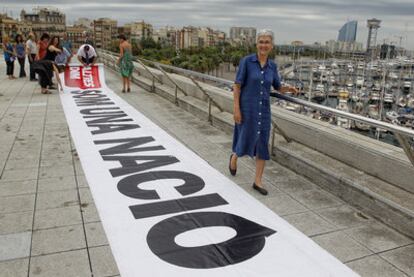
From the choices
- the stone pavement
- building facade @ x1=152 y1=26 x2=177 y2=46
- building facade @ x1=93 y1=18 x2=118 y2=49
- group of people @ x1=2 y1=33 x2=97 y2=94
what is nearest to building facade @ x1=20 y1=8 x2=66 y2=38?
building facade @ x1=93 y1=18 x2=118 y2=49

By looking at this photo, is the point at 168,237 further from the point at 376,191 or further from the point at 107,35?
the point at 107,35

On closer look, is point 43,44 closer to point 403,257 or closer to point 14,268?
point 14,268

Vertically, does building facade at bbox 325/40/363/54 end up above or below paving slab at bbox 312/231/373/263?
above

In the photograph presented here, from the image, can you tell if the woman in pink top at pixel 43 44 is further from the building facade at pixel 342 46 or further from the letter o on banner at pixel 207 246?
the building facade at pixel 342 46

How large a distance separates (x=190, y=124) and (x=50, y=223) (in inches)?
164

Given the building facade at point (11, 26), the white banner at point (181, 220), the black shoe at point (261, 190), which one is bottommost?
the white banner at point (181, 220)

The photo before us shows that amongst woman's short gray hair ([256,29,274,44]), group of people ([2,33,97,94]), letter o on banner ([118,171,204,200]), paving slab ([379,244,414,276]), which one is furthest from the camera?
group of people ([2,33,97,94])

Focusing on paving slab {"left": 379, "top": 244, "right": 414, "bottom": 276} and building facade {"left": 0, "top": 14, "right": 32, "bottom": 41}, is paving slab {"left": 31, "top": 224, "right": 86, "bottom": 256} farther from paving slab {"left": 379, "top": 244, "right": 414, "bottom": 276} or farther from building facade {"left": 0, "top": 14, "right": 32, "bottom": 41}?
building facade {"left": 0, "top": 14, "right": 32, "bottom": 41}

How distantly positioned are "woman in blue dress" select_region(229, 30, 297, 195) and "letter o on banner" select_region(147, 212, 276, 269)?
81 centimetres

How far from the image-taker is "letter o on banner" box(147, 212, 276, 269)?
2.91m

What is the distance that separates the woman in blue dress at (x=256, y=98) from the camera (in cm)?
386

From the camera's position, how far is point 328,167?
14.1 feet

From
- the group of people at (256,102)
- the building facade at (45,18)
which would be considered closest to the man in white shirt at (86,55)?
the group of people at (256,102)

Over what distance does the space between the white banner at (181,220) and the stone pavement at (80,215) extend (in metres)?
0.14
